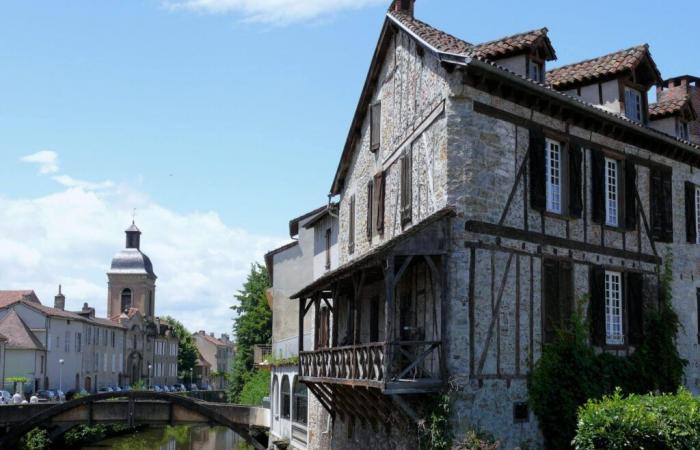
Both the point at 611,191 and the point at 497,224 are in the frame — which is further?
the point at 611,191

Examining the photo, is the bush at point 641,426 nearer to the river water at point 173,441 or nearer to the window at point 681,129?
the window at point 681,129

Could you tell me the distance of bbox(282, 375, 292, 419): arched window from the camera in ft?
106

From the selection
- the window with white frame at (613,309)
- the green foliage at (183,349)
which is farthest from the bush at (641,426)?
the green foliage at (183,349)

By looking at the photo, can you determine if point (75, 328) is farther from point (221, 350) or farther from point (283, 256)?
point (221, 350)

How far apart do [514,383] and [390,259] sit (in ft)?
11.5

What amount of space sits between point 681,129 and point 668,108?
28.6 inches

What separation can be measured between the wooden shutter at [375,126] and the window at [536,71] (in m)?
4.88

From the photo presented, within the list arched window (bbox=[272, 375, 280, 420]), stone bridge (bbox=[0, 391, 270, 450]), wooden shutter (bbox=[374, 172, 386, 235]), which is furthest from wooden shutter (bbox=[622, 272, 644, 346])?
stone bridge (bbox=[0, 391, 270, 450])

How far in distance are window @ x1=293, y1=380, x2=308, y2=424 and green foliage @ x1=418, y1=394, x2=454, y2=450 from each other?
1354cm

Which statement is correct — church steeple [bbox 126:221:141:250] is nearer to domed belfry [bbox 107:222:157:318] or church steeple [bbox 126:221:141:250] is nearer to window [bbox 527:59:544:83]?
domed belfry [bbox 107:222:157:318]

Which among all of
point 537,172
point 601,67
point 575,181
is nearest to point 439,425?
point 537,172

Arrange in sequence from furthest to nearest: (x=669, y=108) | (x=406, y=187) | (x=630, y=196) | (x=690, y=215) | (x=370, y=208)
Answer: (x=370, y=208)
(x=669, y=108)
(x=690, y=215)
(x=630, y=196)
(x=406, y=187)

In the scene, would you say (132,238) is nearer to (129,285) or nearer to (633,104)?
(129,285)

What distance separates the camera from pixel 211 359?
132m
